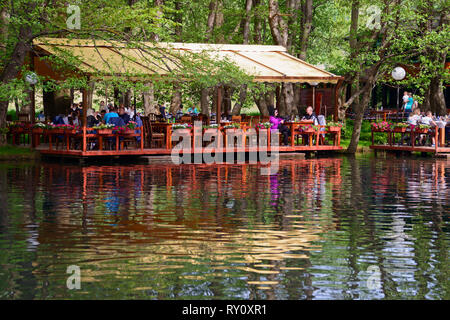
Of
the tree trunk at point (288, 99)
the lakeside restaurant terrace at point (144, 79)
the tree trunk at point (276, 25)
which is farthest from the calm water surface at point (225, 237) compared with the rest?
the tree trunk at point (276, 25)

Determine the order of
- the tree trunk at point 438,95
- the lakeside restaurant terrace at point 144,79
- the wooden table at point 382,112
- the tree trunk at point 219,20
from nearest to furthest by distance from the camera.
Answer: the lakeside restaurant terrace at point 144,79
the tree trunk at point 438,95
the tree trunk at point 219,20
the wooden table at point 382,112

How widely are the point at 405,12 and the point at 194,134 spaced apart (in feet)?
28.6

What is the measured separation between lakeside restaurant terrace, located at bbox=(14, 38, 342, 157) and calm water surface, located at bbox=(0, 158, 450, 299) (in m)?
6.58

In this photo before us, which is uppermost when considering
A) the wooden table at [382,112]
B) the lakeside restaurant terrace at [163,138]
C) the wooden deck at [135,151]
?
the wooden table at [382,112]

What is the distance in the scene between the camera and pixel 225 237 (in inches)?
413

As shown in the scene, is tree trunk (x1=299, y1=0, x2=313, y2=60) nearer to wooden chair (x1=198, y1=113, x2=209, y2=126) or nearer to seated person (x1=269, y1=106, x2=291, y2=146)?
seated person (x1=269, y1=106, x2=291, y2=146)

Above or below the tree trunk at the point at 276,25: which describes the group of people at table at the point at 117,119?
below

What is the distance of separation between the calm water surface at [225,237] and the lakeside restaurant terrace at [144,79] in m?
6.58

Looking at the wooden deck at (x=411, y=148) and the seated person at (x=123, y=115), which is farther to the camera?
the wooden deck at (x=411, y=148)

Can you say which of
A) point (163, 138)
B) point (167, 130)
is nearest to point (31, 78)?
point (167, 130)

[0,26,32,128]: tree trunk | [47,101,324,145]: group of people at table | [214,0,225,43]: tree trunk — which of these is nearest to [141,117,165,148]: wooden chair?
[47,101,324,145]: group of people at table

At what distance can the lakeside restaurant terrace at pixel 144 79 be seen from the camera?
25594 millimetres

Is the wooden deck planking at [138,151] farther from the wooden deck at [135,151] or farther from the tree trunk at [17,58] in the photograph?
the tree trunk at [17,58]

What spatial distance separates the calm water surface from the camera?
7658mm
